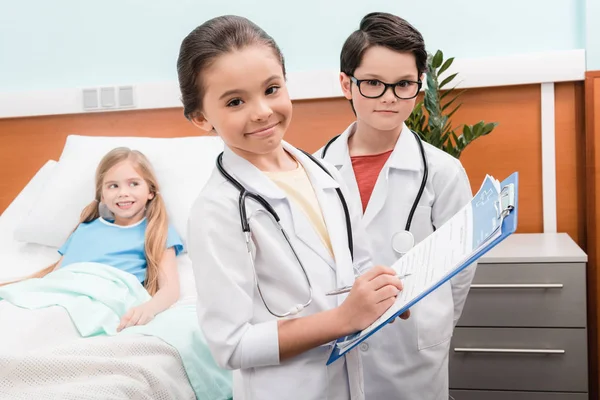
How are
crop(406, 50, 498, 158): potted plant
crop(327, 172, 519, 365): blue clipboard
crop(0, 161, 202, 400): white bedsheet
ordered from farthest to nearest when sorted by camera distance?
crop(406, 50, 498, 158): potted plant → crop(0, 161, 202, 400): white bedsheet → crop(327, 172, 519, 365): blue clipboard

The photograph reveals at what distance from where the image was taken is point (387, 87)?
4.47 feet

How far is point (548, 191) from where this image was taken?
8.13 ft

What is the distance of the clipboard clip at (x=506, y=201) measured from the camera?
2.49 ft

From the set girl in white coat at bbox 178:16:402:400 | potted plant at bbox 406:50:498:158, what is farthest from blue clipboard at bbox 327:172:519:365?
potted plant at bbox 406:50:498:158

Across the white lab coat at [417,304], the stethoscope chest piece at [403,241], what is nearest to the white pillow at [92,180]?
the white lab coat at [417,304]

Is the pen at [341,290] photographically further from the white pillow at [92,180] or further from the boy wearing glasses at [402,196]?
the white pillow at [92,180]

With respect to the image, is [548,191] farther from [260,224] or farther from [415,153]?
[260,224]

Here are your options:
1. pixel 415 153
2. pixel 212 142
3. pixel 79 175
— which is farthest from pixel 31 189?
pixel 415 153

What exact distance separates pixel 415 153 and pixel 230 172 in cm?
54

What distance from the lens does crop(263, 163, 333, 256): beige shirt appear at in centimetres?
105

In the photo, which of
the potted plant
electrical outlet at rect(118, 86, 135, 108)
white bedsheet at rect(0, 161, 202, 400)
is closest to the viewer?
white bedsheet at rect(0, 161, 202, 400)

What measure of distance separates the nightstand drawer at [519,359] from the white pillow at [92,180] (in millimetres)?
997

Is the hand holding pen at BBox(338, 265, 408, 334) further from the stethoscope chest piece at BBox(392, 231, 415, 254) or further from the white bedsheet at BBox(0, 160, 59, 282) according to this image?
the white bedsheet at BBox(0, 160, 59, 282)

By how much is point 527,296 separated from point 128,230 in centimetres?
127
